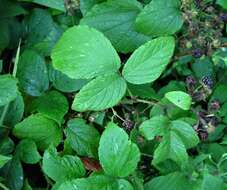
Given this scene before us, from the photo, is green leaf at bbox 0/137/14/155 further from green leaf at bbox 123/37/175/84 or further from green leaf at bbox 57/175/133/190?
green leaf at bbox 123/37/175/84

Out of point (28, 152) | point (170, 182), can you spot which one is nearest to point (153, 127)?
point (170, 182)

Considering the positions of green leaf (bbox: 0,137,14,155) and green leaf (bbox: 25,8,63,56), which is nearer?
green leaf (bbox: 0,137,14,155)

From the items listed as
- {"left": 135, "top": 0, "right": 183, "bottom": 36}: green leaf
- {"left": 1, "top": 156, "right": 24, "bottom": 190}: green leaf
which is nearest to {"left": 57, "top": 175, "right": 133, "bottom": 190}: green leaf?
{"left": 1, "top": 156, "right": 24, "bottom": 190}: green leaf

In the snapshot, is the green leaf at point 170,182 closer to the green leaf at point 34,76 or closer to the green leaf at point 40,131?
the green leaf at point 40,131

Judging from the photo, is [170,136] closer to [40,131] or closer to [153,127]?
[153,127]

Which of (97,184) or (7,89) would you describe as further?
(7,89)

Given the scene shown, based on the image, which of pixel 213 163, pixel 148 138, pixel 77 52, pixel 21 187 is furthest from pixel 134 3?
pixel 21 187
